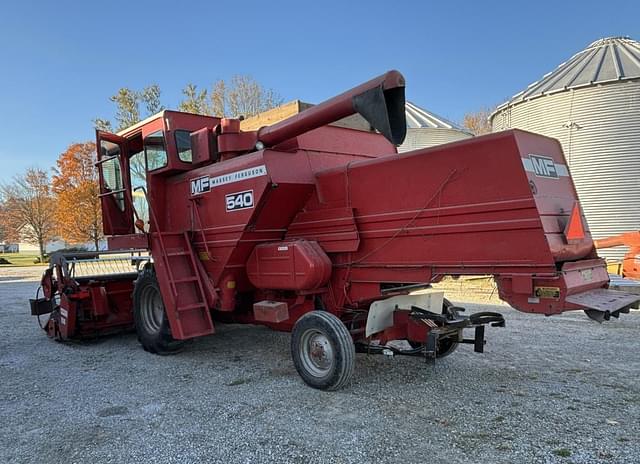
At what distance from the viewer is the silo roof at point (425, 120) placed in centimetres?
1766

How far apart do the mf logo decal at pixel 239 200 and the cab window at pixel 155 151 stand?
1.33 metres

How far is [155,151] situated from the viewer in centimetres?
659

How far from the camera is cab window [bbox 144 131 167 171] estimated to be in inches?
254

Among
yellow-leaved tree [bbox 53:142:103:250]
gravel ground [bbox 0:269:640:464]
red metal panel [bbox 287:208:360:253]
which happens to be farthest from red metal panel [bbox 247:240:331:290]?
yellow-leaved tree [bbox 53:142:103:250]

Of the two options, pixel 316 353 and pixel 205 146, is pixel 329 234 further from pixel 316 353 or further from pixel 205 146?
pixel 205 146

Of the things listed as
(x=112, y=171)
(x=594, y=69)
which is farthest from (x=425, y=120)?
(x=112, y=171)

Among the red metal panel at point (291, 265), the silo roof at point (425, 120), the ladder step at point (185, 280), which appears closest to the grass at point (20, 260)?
the silo roof at point (425, 120)

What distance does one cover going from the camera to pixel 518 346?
21.2ft

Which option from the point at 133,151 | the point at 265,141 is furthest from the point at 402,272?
the point at 133,151

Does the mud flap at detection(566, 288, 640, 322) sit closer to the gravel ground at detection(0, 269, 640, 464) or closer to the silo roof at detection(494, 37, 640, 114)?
the gravel ground at detection(0, 269, 640, 464)

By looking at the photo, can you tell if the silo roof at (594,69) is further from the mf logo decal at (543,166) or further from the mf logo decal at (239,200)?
the mf logo decal at (239,200)

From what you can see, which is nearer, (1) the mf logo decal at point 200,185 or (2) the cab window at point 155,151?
(1) the mf logo decal at point 200,185

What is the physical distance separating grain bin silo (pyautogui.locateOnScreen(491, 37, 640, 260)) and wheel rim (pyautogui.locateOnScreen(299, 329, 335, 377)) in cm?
1135

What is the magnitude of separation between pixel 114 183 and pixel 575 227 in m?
6.33
